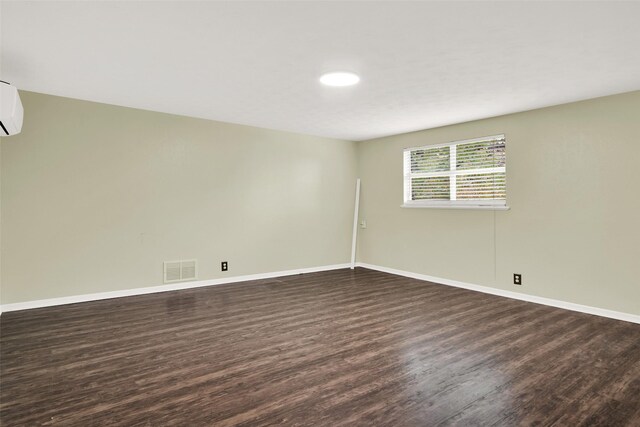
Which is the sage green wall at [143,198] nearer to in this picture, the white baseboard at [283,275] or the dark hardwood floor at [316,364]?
the white baseboard at [283,275]

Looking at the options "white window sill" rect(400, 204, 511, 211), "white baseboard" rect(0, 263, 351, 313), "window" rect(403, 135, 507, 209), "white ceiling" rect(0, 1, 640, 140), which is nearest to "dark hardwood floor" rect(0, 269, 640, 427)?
"white baseboard" rect(0, 263, 351, 313)

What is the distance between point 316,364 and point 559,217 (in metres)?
3.18

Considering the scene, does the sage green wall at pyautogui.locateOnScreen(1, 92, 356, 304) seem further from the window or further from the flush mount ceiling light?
the flush mount ceiling light

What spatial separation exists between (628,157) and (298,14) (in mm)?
3444

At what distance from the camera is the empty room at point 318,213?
209 centimetres

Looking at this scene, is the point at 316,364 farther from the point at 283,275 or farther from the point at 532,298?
the point at 283,275

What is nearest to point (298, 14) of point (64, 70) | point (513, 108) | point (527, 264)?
point (64, 70)

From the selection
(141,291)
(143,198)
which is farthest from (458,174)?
(141,291)

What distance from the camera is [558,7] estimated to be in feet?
6.56

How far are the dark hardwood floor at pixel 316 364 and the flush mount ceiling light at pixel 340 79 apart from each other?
221 centimetres

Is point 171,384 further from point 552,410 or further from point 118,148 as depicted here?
point 118,148

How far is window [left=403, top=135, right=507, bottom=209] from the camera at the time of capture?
179 inches

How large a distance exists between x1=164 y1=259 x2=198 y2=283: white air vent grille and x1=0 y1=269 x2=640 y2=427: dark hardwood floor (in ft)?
1.65

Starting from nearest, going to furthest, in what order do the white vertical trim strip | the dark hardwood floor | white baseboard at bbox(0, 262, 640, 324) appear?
the dark hardwood floor
white baseboard at bbox(0, 262, 640, 324)
the white vertical trim strip
